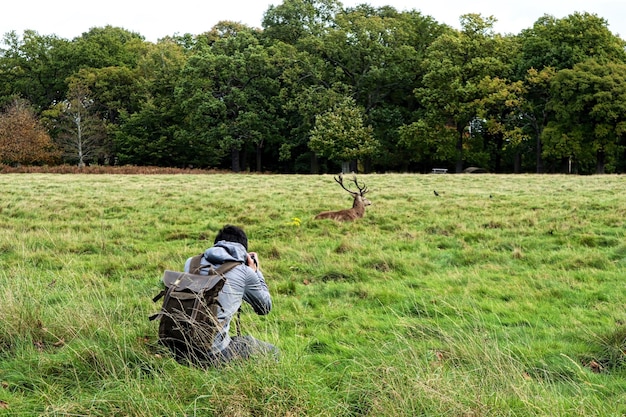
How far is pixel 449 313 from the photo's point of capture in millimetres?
5879

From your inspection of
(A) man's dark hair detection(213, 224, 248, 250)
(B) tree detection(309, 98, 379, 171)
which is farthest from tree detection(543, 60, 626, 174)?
(A) man's dark hair detection(213, 224, 248, 250)

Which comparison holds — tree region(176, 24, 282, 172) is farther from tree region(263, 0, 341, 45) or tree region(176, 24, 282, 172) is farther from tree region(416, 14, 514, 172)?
tree region(416, 14, 514, 172)

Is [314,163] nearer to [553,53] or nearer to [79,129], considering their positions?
[79,129]

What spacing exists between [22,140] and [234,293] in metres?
44.5

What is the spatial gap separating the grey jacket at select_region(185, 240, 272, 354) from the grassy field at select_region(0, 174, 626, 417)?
34 cm

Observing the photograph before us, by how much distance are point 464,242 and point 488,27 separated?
3783cm

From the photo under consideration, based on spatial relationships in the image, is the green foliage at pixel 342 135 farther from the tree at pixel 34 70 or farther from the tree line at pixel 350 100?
the tree at pixel 34 70

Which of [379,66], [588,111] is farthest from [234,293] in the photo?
[379,66]

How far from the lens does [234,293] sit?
3.97 meters

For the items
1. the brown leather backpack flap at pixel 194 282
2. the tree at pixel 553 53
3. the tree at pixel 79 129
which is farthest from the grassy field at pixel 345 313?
the tree at pixel 79 129

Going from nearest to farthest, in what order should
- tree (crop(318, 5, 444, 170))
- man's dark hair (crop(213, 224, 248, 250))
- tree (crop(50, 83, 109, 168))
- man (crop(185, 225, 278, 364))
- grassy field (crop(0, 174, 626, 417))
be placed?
grassy field (crop(0, 174, 626, 417)) < man (crop(185, 225, 278, 364)) < man's dark hair (crop(213, 224, 248, 250)) < tree (crop(318, 5, 444, 170)) < tree (crop(50, 83, 109, 168))

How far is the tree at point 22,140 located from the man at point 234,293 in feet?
143

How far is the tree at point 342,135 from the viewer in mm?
39812

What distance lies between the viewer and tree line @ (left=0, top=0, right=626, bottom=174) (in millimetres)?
38875
